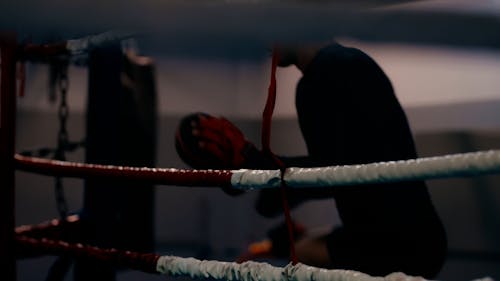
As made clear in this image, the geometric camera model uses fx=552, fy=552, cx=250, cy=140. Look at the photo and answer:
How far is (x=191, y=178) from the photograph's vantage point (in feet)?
3.00

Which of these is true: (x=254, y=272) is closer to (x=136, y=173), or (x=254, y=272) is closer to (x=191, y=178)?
(x=191, y=178)

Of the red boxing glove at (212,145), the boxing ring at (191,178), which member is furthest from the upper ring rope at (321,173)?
the red boxing glove at (212,145)

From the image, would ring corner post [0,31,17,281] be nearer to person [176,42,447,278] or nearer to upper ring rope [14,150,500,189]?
upper ring rope [14,150,500,189]

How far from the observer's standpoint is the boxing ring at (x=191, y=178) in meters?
0.65

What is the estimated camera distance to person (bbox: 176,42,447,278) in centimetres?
109

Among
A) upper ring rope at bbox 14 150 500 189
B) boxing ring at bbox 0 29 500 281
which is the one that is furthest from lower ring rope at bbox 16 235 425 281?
upper ring rope at bbox 14 150 500 189

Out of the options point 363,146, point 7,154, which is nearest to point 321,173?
point 363,146

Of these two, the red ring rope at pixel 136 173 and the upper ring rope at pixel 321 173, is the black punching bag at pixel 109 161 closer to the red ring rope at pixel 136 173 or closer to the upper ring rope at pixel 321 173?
the red ring rope at pixel 136 173

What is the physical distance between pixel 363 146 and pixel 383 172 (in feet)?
1.41

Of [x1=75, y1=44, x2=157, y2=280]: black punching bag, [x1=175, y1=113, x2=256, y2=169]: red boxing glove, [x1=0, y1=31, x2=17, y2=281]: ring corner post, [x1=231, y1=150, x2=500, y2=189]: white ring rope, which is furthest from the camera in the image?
[x1=75, y1=44, x2=157, y2=280]: black punching bag

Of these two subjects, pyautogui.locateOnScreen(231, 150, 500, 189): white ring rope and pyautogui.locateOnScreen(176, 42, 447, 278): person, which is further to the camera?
pyautogui.locateOnScreen(176, 42, 447, 278): person

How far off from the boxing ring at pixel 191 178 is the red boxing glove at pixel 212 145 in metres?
0.10

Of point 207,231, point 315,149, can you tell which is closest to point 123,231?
point 315,149

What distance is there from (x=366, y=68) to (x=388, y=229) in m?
0.33
